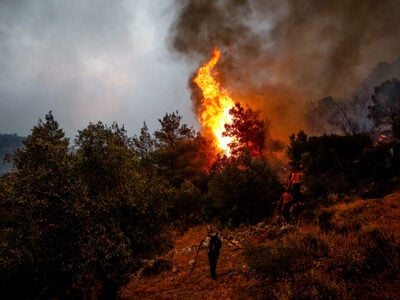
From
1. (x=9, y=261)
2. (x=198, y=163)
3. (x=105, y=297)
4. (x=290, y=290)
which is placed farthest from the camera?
(x=198, y=163)

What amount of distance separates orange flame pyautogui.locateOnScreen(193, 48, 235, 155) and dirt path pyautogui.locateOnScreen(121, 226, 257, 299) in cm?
3942

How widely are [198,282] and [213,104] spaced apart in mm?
50160

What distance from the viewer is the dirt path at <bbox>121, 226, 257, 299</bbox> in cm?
1141

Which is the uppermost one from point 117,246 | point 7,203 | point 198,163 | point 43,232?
point 198,163

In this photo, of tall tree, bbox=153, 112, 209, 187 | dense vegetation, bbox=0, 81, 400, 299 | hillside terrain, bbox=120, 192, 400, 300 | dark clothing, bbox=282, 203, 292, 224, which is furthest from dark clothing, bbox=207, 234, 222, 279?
tall tree, bbox=153, 112, 209, 187

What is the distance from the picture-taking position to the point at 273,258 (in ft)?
38.3

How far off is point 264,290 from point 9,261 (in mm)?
9646

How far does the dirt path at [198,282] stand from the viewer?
1141 centimetres

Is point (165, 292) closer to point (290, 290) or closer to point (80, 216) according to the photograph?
A: point (80, 216)

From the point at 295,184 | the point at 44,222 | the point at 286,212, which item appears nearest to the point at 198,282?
the point at 44,222

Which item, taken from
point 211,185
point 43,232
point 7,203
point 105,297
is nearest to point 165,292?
point 105,297

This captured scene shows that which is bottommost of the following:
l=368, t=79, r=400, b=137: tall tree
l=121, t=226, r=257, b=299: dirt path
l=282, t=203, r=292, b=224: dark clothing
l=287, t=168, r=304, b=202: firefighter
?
l=121, t=226, r=257, b=299: dirt path

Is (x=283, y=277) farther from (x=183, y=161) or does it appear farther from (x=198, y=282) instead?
(x=183, y=161)

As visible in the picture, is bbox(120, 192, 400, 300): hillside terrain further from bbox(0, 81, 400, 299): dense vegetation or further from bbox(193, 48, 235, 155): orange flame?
bbox(193, 48, 235, 155): orange flame
